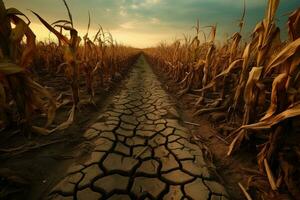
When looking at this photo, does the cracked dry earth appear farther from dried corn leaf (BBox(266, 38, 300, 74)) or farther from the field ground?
dried corn leaf (BBox(266, 38, 300, 74))

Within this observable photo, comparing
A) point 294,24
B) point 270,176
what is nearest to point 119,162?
point 270,176

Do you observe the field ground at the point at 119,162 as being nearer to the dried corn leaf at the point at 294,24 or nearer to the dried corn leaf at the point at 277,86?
the dried corn leaf at the point at 277,86

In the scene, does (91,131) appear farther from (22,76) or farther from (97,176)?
(22,76)

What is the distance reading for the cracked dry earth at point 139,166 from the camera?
201 cm

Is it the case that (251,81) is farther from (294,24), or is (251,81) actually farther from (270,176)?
(270,176)

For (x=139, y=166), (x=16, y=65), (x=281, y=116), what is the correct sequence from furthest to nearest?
(x=139, y=166)
(x=16, y=65)
(x=281, y=116)

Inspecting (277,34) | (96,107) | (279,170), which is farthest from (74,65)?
(279,170)

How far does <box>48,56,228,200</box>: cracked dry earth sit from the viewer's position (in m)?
2.01

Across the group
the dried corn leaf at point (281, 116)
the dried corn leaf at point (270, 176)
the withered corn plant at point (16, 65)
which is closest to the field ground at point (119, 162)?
the dried corn leaf at point (270, 176)

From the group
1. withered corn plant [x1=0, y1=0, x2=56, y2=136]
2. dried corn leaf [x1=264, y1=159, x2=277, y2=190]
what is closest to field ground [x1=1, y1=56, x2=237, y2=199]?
dried corn leaf [x1=264, y1=159, x2=277, y2=190]

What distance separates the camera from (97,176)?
2.21 meters

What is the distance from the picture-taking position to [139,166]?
95.9 inches

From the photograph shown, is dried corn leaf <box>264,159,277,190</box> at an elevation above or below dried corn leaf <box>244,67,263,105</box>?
below

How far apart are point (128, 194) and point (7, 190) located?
1.12 metres
